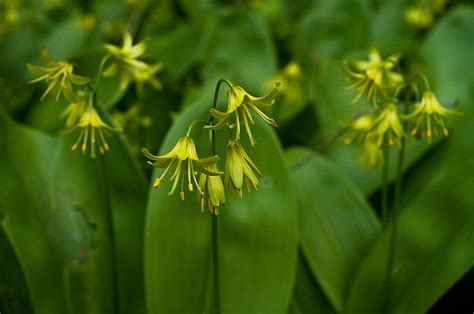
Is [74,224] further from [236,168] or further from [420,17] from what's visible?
[420,17]

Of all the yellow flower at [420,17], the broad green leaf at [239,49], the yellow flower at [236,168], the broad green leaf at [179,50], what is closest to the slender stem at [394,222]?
the yellow flower at [236,168]

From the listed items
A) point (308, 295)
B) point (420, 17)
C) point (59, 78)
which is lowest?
point (308, 295)

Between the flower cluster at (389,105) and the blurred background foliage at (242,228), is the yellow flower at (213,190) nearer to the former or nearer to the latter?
the blurred background foliage at (242,228)

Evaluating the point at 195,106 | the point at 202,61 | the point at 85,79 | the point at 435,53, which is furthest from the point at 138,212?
the point at 435,53

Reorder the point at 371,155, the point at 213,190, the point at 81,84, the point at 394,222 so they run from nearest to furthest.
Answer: the point at 213,190 < the point at 81,84 < the point at 394,222 < the point at 371,155

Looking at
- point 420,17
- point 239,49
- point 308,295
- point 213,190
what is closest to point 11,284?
point 213,190

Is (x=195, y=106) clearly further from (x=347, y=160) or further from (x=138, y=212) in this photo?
(x=347, y=160)
